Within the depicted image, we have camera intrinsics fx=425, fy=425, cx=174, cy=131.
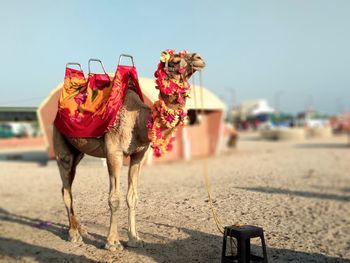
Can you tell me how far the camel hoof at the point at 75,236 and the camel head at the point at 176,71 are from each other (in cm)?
259

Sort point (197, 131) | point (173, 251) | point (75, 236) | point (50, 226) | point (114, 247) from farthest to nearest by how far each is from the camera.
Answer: point (197, 131), point (50, 226), point (75, 236), point (173, 251), point (114, 247)

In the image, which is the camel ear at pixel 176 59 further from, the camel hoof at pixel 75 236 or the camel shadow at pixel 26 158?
the camel shadow at pixel 26 158

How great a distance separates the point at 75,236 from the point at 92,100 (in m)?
2.01

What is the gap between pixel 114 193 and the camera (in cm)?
548

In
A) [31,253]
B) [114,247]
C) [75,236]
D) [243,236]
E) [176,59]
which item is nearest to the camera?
[243,236]

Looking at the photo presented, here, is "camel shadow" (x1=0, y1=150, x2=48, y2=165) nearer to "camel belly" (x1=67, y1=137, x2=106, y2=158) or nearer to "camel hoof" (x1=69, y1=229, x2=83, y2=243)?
"camel hoof" (x1=69, y1=229, x2=83, y2=243)

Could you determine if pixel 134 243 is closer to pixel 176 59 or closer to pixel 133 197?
pixel 133 197

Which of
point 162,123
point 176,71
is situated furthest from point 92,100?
point 176,71

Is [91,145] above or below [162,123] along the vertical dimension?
below

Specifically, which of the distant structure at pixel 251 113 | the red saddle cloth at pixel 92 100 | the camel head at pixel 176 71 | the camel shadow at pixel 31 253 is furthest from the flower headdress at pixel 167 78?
the distant structure at pixel 251 113

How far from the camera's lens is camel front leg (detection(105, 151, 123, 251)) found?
5402 millimetres

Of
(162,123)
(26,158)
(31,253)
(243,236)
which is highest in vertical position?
(162,123)

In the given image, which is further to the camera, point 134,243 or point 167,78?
point 134,243

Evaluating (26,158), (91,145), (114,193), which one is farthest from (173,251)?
(26,158)
